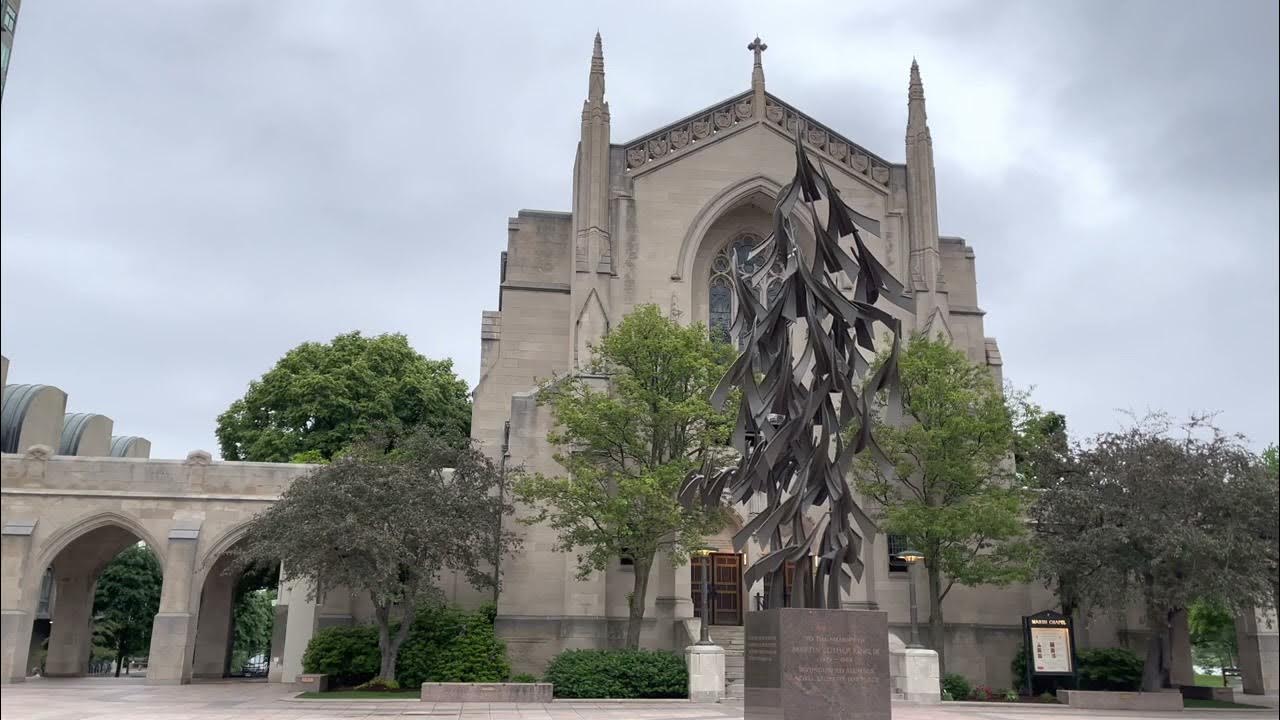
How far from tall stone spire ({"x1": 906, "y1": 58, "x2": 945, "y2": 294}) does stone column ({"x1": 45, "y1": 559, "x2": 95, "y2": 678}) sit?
30885 mm

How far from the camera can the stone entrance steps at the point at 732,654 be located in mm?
26484

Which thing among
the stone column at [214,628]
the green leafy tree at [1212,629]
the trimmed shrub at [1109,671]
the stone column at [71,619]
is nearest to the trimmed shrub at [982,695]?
the trimmed shrub at [1109,671]

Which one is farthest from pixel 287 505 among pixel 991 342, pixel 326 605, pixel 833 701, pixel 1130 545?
pixel 991 342

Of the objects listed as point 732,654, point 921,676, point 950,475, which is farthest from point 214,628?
point 950,475

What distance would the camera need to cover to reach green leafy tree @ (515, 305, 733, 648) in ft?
88.5

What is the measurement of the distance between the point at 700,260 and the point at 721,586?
1151 cm

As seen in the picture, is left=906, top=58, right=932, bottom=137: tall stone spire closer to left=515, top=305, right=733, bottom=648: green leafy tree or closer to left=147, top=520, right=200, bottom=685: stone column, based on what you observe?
left=515, top=305, right=733, bottom=648: green leafy tree

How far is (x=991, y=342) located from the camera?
39.1 meters

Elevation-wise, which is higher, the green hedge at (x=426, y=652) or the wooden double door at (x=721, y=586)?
the wooden double door at (x=721, y=586)

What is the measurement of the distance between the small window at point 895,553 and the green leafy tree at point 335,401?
19.9 m

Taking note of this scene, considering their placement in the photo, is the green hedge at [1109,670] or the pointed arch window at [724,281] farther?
the pointed arch window at [724,281]

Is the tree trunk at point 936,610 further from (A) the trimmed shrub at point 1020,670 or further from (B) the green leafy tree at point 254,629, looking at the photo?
(B) the green leafy tree at point 254,629

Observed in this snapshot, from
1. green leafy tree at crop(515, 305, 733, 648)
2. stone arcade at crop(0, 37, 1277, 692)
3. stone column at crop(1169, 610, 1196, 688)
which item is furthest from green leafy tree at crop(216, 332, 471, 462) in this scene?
stone column at crop(1169, 610, 1196, 688)

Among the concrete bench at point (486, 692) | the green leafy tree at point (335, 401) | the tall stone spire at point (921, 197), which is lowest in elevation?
the concrete bench at point (486, 692)
